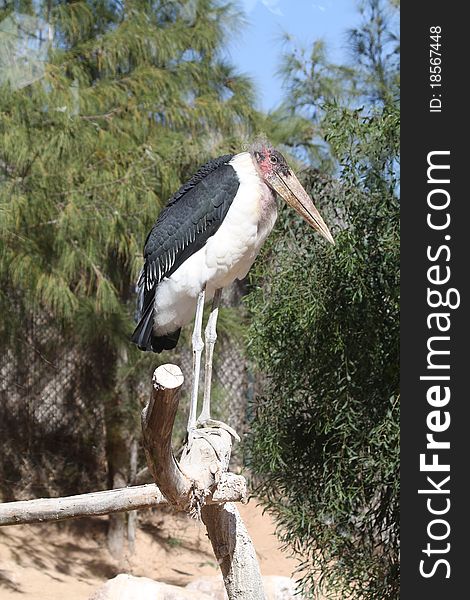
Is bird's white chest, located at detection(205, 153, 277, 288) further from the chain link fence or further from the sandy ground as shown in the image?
the chain link fence

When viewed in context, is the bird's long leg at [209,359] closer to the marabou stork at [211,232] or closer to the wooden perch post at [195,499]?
the marabou stork at [211,232]

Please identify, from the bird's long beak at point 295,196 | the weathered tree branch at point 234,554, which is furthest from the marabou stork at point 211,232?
the weathered tree branch at point 234,554

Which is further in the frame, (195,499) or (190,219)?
(190,219)

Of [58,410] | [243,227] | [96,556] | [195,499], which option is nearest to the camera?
[195,499]

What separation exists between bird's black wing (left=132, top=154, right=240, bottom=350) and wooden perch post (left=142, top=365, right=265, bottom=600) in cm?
40

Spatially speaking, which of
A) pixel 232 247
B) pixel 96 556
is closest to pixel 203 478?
pixel 232 247

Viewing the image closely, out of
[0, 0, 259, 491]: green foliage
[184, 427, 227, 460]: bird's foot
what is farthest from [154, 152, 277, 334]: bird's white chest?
[0, 0, 259, 491]: green foliage

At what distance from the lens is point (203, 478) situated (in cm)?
185

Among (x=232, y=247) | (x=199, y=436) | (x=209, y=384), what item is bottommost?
(x=199, y=436)

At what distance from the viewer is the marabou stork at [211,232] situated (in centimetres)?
209

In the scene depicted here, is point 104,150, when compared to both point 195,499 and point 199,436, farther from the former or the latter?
point 195,499

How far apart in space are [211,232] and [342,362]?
0.92m

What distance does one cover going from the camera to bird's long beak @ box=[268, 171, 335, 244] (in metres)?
2.13

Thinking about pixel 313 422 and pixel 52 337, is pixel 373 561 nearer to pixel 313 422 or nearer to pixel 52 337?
pixel 313 422
